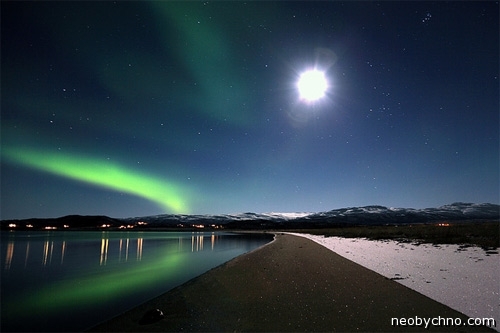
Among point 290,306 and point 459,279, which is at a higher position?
point 459,279

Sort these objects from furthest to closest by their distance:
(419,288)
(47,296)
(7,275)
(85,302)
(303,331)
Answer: (7,275), (47,296), (85,302), (419,288), (303,331)

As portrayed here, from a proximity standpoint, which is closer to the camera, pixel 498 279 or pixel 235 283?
pixel 498 279

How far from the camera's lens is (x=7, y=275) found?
2212 centimetres

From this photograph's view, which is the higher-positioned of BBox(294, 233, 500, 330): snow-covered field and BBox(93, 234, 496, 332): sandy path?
BBox(294, 233, 500, 330): snow-covered field

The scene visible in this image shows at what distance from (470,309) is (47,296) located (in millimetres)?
20011

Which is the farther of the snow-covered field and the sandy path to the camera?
the snow-covered field

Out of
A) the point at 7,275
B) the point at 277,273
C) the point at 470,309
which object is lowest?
the point at 7,275

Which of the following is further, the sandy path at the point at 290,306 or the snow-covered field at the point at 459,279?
the snow-covered field at the point at 459,279

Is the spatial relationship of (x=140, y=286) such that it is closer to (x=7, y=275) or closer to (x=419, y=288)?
(x=7, y=275)

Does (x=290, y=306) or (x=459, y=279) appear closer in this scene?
(x=290, y=306)

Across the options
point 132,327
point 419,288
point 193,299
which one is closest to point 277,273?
point 193,299

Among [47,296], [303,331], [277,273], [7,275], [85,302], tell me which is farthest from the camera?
[7,275]

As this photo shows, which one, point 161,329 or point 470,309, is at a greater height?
point 470,309

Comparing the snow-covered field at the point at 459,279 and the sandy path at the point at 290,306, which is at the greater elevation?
the snow-covered field at the point at 459,279
